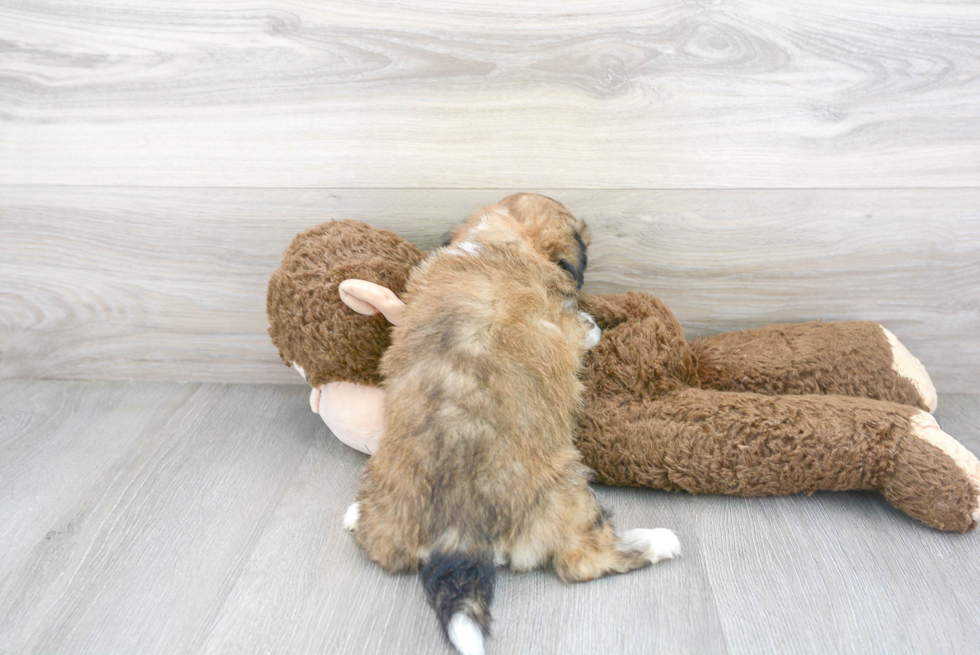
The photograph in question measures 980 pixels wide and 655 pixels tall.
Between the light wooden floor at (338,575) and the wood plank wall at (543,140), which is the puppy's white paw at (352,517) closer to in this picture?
the light wooden floor at (338,575)

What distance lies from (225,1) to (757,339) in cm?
164

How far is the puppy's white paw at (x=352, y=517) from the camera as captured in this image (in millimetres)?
1441

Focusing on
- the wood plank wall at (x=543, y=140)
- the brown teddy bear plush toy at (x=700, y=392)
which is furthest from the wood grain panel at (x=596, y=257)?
the brown teddy bear plush toy at (x=700, y=392)

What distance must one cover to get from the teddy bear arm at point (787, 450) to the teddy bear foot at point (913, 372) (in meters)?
0.21

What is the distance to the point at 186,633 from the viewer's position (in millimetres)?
1225

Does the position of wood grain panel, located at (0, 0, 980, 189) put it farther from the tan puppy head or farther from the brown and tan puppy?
the brown and tan puppy

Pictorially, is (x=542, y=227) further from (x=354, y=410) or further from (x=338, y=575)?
(x=338, y=575)

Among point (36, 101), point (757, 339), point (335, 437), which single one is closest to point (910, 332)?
point (757, 339)

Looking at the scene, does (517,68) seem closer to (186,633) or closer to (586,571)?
(586,571)

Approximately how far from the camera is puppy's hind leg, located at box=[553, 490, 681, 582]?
1.29 m

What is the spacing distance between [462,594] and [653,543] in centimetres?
42

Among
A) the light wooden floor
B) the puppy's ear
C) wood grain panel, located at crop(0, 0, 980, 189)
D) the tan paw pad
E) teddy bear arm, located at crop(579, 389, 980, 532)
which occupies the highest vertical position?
wood grain panel, located at crop(0, 0, 980, 189)

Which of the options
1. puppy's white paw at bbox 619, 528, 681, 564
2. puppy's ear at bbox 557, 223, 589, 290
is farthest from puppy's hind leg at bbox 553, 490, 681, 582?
puppy's ear at bbox 557, 223, 589, 290

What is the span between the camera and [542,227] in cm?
157
